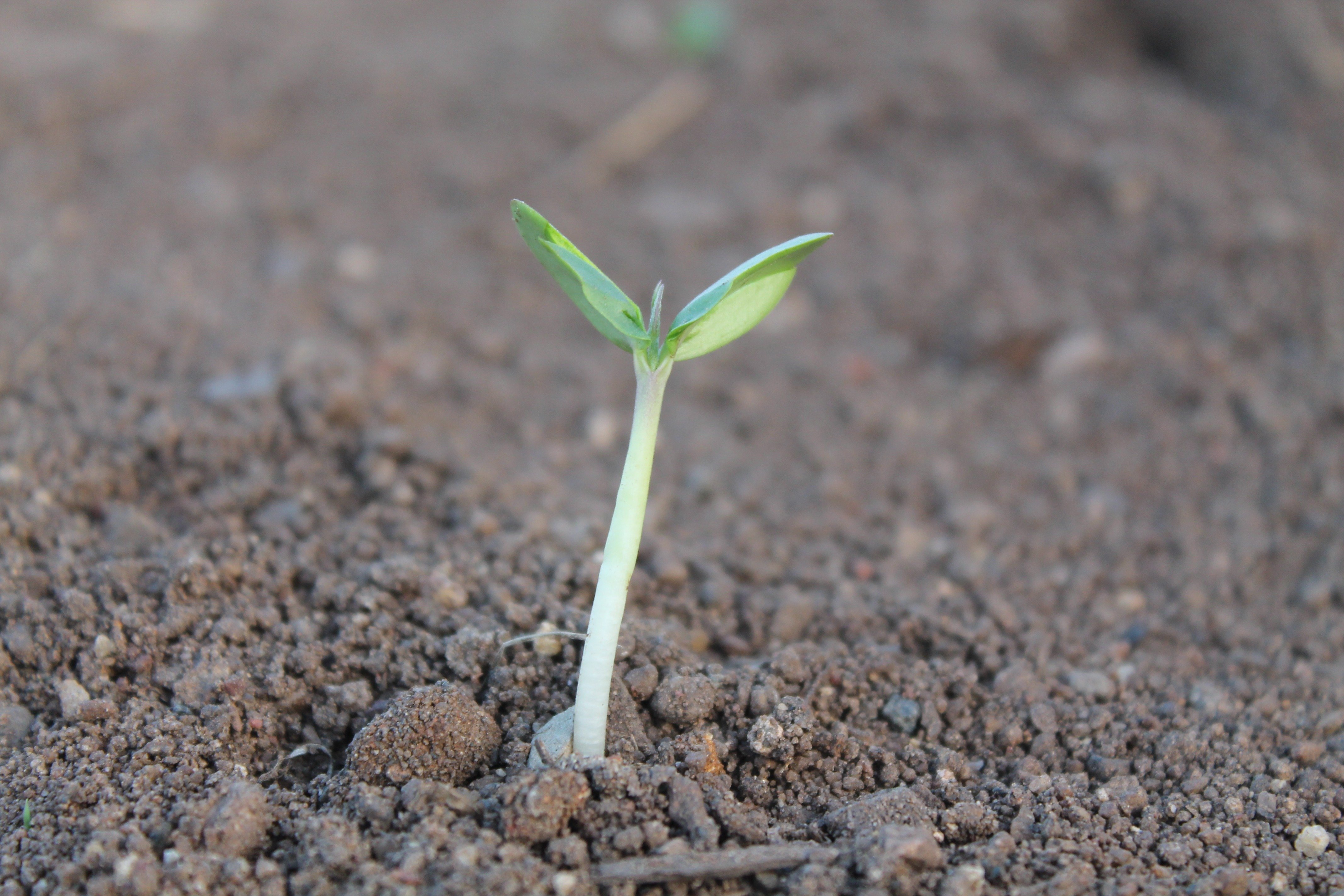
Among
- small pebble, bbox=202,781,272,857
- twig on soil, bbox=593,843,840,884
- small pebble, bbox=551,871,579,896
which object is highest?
small pebble, bbox=202,781,272,857

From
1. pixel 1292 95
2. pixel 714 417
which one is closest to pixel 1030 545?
pixel 714 417

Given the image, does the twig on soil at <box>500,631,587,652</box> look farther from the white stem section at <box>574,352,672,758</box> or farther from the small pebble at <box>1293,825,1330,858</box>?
the small pebble at <box>1293,825,1330,858</box>

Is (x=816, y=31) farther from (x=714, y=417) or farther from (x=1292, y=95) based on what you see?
(x=714, y=417)

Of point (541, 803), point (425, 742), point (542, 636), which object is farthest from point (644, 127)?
point (541, 803)

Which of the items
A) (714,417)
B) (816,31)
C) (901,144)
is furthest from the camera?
(816,31)

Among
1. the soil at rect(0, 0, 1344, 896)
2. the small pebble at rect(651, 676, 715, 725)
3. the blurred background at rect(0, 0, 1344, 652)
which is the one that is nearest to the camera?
the soil at rect(0, 0, 1344, 896)

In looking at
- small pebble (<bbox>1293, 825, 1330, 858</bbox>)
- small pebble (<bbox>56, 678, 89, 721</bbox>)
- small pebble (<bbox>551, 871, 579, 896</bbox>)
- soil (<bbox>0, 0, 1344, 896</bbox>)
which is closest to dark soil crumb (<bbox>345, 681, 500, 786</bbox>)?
soil (<bbox>0, 0, 1344, 896</bbox>)
